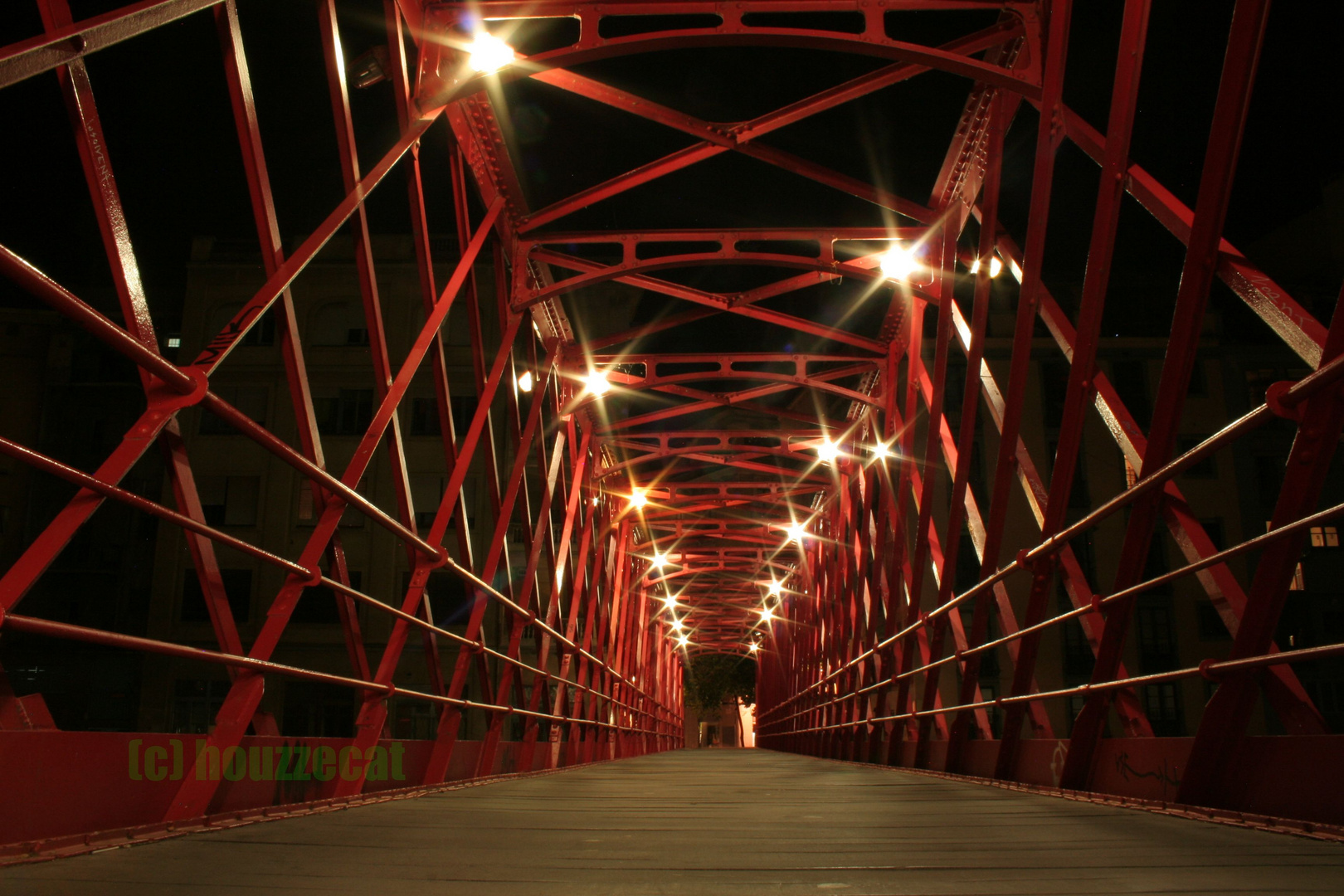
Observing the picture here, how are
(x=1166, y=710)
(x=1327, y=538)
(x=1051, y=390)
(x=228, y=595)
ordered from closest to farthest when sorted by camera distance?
1. (x=1327, y=538)
2. (x=228, y=595)
3. (x=1166, y=710)
4. (x=1051, y=390)

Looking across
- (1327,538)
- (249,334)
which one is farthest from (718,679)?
(1327,538)

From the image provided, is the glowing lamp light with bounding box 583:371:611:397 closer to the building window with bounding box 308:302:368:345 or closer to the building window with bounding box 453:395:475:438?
the building window with bounding box 453:395:475:438

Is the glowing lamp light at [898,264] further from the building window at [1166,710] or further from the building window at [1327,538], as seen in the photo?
the building window at [1166,710]

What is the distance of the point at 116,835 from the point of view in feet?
9.51

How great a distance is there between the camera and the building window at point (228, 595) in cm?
2677

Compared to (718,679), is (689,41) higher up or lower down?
lower down

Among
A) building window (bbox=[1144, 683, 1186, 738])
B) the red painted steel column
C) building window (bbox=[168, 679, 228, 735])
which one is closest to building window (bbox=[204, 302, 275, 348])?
building window (bbox=[168, 679, 228, 735])

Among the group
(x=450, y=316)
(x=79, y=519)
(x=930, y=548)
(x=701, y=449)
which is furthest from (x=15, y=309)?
(x=79, y=519)

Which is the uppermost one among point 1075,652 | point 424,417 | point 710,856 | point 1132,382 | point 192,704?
point 1132,382

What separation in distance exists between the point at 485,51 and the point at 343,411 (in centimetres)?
2370

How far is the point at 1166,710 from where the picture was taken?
1108 inches

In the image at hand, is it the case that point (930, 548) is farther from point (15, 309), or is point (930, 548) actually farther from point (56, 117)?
point (15, 309)

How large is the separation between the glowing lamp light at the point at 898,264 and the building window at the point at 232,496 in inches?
849

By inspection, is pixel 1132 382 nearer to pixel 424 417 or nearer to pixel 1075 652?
pixel 1075 652
